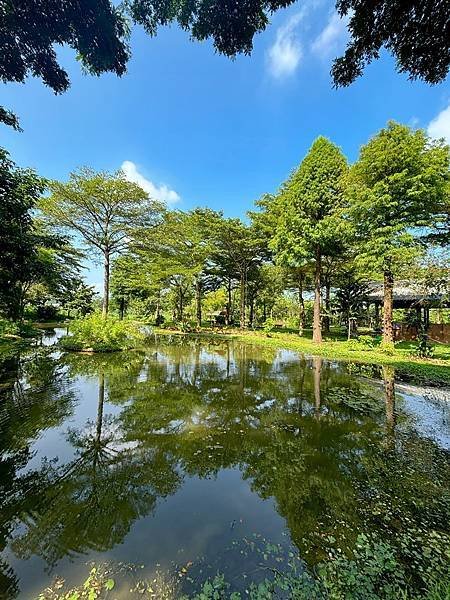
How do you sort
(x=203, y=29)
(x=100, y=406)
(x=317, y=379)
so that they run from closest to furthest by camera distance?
(x=203, y=29), (x=100, y=406), (x=317, y=379)

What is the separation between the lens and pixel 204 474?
12.0 feet

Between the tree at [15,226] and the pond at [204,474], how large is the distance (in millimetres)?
2938

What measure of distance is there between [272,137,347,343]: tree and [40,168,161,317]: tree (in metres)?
8.66

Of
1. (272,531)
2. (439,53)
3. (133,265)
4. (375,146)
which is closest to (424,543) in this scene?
(272,531)

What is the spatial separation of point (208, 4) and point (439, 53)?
268 cm

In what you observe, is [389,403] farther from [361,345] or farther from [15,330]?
[15,330]

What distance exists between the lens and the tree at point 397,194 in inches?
484

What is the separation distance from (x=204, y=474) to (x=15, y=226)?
766 cm

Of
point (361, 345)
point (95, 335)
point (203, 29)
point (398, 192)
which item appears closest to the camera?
point (203, 29)

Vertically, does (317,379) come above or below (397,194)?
below

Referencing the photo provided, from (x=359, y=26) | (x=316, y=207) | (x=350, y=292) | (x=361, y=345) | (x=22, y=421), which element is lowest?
(x=361, y=345)

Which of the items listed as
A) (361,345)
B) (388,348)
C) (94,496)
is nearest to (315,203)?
(361,345)

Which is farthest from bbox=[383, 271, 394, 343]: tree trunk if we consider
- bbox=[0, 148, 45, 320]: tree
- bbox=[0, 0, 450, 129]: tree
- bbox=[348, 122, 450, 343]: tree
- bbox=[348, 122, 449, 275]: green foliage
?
bbox=[0, 148, 45, 320]: tree

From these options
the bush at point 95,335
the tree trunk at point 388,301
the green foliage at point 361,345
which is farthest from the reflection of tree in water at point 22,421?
the tree trunk at point 388,301
